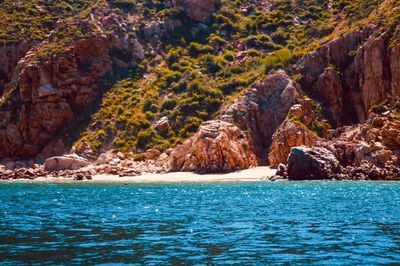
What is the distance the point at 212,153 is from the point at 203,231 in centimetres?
5008

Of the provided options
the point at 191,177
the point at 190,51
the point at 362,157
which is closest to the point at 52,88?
the point at 190,51

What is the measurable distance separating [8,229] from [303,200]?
872 inches

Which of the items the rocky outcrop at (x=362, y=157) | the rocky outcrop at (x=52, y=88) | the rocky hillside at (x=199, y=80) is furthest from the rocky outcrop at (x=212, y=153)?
the rocky outcrop at (x=52, y=88)

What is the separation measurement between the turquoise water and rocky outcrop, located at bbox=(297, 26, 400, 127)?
4113 centimetres

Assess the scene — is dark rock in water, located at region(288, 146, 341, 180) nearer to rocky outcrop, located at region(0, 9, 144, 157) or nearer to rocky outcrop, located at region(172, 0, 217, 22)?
rocky outcrop, located at region(0, 9, 144, 157)

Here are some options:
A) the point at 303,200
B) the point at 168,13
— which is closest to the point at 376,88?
the point at 303,200

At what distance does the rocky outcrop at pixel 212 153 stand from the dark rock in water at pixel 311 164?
11300 mm

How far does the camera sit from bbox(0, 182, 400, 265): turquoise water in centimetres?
1800

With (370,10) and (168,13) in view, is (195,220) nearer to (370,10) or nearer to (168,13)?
(370,10)

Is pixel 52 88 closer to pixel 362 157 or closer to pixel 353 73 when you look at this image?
pixel 353 73

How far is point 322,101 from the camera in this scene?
275 ft

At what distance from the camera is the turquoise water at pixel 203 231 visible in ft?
59.1

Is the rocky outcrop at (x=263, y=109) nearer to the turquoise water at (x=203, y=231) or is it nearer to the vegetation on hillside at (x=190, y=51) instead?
the vegetation on hillside at (x=190, y=51)

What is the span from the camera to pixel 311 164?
64.9m
